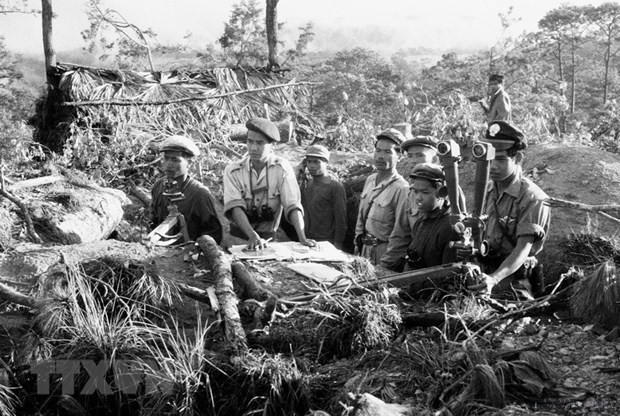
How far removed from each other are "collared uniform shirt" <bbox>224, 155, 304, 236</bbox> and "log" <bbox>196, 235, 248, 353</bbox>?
58 cm

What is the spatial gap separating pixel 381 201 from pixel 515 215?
1.42 m

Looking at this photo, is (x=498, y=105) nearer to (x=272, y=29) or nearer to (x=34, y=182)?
(x=34, y=182)

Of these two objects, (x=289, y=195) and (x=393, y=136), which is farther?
(x=393, y=136)

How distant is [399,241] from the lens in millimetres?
5562

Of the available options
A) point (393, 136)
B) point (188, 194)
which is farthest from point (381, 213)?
point (188, 194)

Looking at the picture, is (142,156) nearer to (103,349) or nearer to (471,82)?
(103,349)

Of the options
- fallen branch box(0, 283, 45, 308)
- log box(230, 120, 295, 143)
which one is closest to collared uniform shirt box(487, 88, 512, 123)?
log box(230, 120, 295, 143)

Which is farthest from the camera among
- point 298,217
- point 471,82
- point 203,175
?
point 471,82

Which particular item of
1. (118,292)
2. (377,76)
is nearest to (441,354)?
(118,292)

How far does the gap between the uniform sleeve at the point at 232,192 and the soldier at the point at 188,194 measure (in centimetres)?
21

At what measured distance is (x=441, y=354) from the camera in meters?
3.94

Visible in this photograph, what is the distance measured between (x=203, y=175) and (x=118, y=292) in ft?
16.0

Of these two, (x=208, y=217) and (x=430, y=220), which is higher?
(x=430, y=220)

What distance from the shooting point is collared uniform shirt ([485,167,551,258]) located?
4609 mm
